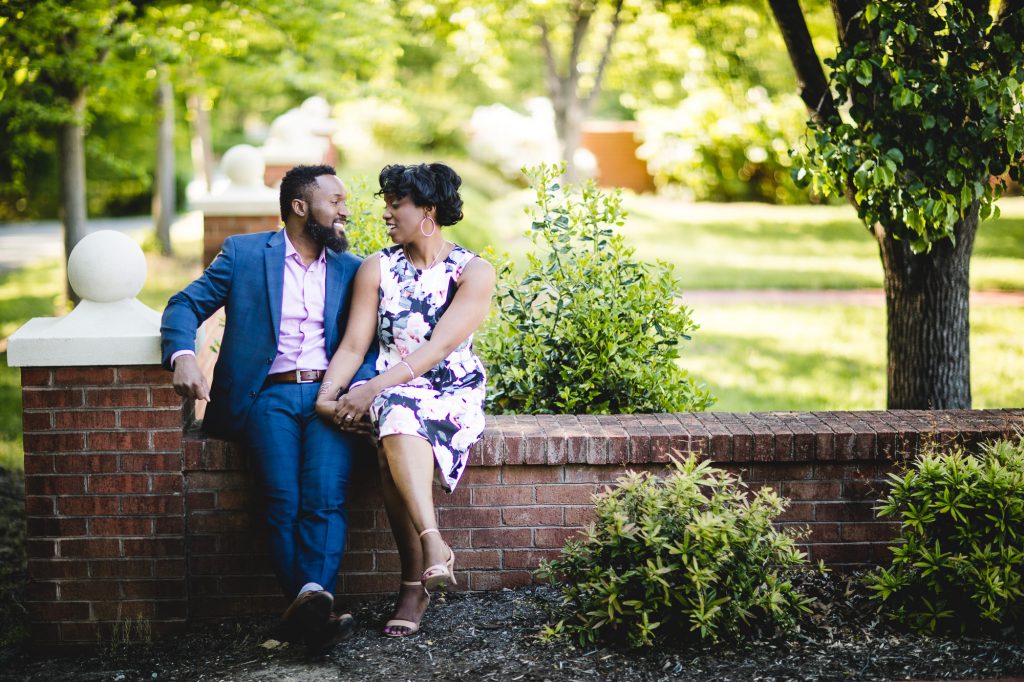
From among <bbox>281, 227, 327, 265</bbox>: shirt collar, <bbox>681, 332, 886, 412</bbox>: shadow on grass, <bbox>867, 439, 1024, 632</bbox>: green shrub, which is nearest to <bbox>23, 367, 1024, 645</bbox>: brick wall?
<bbox>867, 439, 1024, 632</bbox>: green shrub

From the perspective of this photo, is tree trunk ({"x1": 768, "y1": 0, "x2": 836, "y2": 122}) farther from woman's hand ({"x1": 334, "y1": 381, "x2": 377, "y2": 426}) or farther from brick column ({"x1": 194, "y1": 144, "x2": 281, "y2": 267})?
brick column ({"x1": 194, "y1": 144, "x2": 281, "y2": 267})

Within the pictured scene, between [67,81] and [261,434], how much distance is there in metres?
7.95

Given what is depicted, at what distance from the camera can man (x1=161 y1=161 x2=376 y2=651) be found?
356 cm

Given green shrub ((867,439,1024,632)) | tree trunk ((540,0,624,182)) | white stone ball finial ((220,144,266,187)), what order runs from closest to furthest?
green shrub ((867,439,1024,632)) < white stone ball finial ((220,144,266,187)) < tree trunk ((540,0,624,182))

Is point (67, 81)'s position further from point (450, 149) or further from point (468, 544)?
point (450, 149)

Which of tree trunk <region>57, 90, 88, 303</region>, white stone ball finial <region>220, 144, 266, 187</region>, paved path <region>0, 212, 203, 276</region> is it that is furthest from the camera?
paved path <region>0, 212, 203, 276</region>

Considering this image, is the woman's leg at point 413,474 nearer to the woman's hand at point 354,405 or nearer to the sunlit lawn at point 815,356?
the woman's hand at point 354,405

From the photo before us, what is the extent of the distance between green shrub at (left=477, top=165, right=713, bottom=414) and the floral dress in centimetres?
65

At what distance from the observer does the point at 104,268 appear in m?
3.73

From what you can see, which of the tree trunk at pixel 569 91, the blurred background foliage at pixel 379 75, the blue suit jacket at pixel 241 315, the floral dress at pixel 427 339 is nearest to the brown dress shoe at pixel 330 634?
the floral dress at pixel 427 339

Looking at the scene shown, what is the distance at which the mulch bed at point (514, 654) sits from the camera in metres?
3.32

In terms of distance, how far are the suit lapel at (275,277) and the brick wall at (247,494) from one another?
45 centimetres

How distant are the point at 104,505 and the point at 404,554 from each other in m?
1.15

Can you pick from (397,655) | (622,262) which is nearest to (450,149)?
(622,262)
